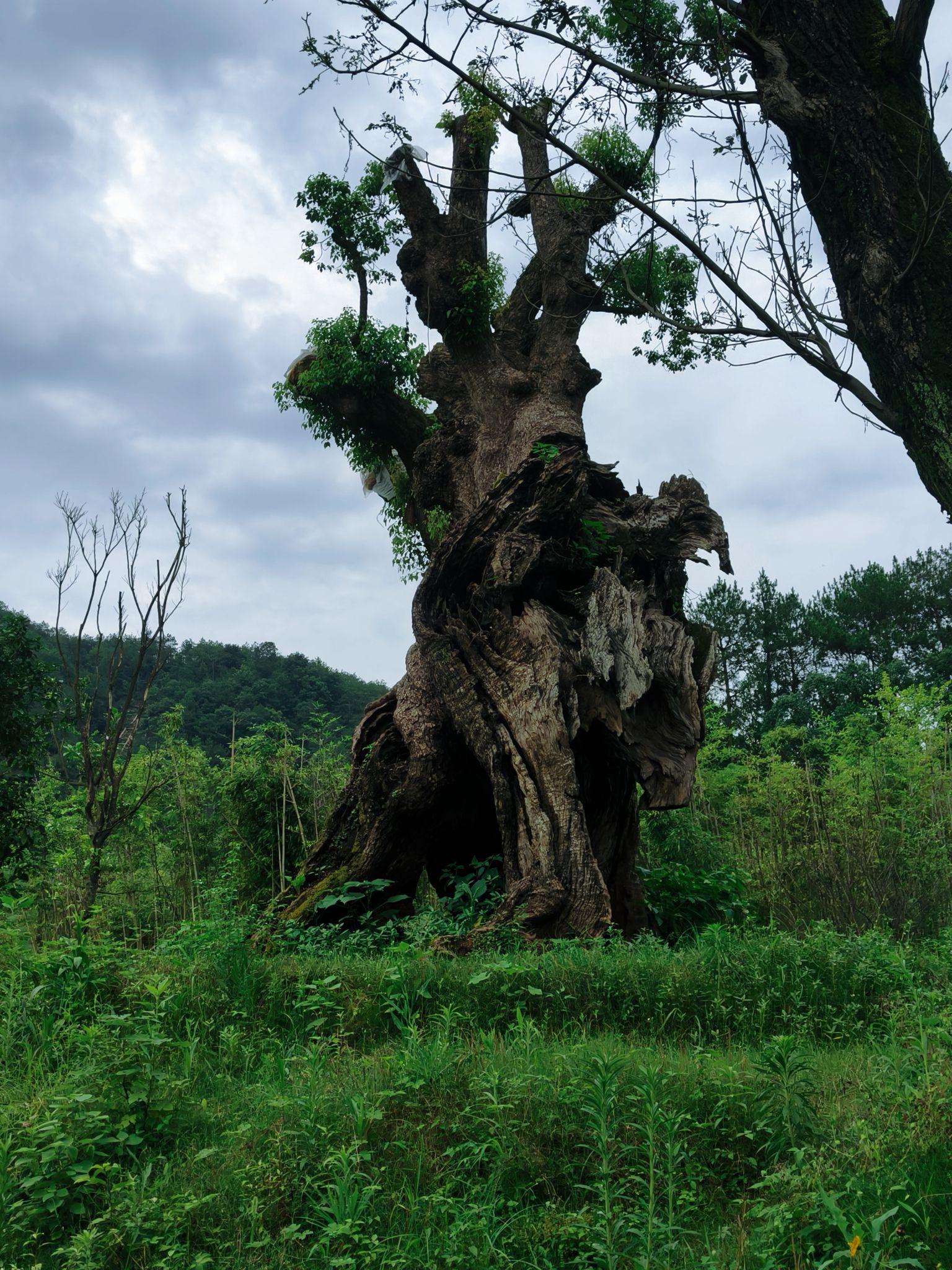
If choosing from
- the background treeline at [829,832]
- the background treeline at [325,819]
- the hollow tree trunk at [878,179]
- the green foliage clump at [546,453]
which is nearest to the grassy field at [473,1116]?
the background treeline at [325,819]

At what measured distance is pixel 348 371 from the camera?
44.5 feet

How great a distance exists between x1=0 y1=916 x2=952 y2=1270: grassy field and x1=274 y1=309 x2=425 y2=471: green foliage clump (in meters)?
10.0

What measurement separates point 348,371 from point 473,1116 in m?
11.5

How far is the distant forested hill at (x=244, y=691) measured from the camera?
96.8ft

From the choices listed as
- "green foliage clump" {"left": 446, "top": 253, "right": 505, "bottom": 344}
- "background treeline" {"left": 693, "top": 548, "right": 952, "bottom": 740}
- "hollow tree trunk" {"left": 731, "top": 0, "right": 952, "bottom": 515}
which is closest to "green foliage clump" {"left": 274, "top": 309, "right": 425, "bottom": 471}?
"green foliage clump" {"left": 446, "top": 253, "right": 505, "bottom": 344}

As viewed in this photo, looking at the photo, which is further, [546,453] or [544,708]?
[546,453]

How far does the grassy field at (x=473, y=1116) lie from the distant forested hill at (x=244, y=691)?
22095 mm

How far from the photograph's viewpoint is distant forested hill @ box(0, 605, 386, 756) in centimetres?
2952

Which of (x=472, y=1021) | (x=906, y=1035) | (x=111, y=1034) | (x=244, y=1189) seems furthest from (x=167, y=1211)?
(x=906, y=1035)

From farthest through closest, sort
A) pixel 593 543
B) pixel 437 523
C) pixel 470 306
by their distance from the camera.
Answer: pixel 437 523 < pixel 470 306 < pixel 593 543

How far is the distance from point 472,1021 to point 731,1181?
1626mm

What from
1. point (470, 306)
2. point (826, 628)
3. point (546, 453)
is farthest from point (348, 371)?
point (826, 628)

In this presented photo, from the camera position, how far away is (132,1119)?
360cm

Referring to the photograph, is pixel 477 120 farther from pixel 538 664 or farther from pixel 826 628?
pixel 826 628
